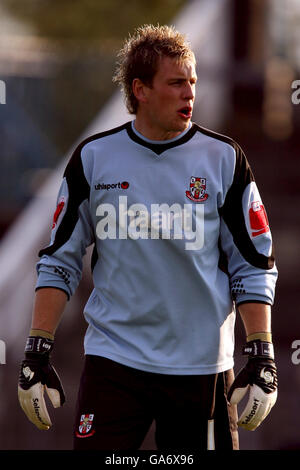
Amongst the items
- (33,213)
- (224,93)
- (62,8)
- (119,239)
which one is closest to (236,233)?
(119,239)

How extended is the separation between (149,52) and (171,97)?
0.25m

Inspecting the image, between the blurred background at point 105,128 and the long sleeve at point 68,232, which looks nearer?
the long sleeve at point 68,232

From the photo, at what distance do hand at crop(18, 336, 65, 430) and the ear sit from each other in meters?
1.26

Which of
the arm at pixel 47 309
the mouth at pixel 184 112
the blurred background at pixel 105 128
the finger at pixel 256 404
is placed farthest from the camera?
the blurred background at pixel 105 128

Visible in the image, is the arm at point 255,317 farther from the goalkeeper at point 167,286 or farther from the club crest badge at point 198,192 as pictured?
the club crest badge at point 198,192

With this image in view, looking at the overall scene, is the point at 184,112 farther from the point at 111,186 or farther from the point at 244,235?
the point at 244,235

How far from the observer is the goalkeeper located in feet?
17.1

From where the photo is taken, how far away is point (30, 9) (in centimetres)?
2372

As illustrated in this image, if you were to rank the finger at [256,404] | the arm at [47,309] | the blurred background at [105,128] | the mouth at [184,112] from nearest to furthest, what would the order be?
the finger at [256,404] → the mouth at [184,112] → the arm at [47,309] → the blurred background at [105,128]

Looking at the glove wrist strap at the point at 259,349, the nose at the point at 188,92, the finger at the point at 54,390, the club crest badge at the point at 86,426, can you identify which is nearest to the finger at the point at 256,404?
the glove wrist strap at the point at 259,349

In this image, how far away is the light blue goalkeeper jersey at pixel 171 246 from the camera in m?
5.20

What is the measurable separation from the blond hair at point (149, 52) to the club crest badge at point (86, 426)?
1.53 meters

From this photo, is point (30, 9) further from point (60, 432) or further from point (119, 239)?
point (119, 239)
